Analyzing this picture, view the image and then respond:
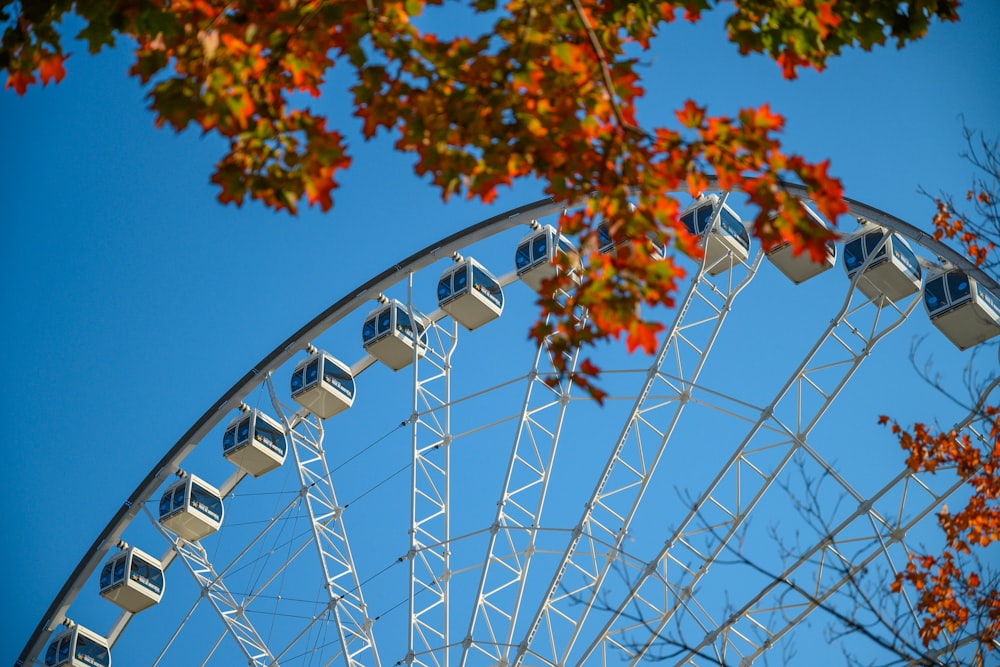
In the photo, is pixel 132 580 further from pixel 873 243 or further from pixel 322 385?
pixel 873 243

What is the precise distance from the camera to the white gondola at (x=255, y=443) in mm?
24844

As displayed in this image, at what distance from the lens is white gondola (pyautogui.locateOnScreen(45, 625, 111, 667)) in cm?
2748

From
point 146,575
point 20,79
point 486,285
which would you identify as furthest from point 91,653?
point 20,79

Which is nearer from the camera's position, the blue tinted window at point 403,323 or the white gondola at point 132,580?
the blue tinted window at point 403,323

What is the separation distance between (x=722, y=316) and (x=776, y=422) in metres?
2.23

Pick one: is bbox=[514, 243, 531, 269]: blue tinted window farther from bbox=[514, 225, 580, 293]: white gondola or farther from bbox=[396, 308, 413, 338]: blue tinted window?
bbox=[396, 308, 413, 338]: blue tinted window

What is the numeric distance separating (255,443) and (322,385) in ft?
6.57

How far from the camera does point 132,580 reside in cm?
2666

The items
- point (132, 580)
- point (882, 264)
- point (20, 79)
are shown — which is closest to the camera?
point (20, 79)

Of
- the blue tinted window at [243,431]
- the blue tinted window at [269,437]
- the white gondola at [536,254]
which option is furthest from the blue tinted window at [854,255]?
the blue tinted window at [243,431]

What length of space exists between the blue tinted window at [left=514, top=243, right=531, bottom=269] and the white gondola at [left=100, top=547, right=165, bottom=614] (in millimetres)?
12036

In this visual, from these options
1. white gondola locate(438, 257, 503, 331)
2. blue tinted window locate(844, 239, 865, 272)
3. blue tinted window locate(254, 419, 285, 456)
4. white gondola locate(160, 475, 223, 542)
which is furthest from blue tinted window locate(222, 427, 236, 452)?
blue tinted window locate(844, 239, 865, 272)

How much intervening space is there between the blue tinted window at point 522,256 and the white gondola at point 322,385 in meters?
4.99

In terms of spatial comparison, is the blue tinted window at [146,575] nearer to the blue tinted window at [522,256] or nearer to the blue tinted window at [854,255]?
the blue tinted window at [522,256]
